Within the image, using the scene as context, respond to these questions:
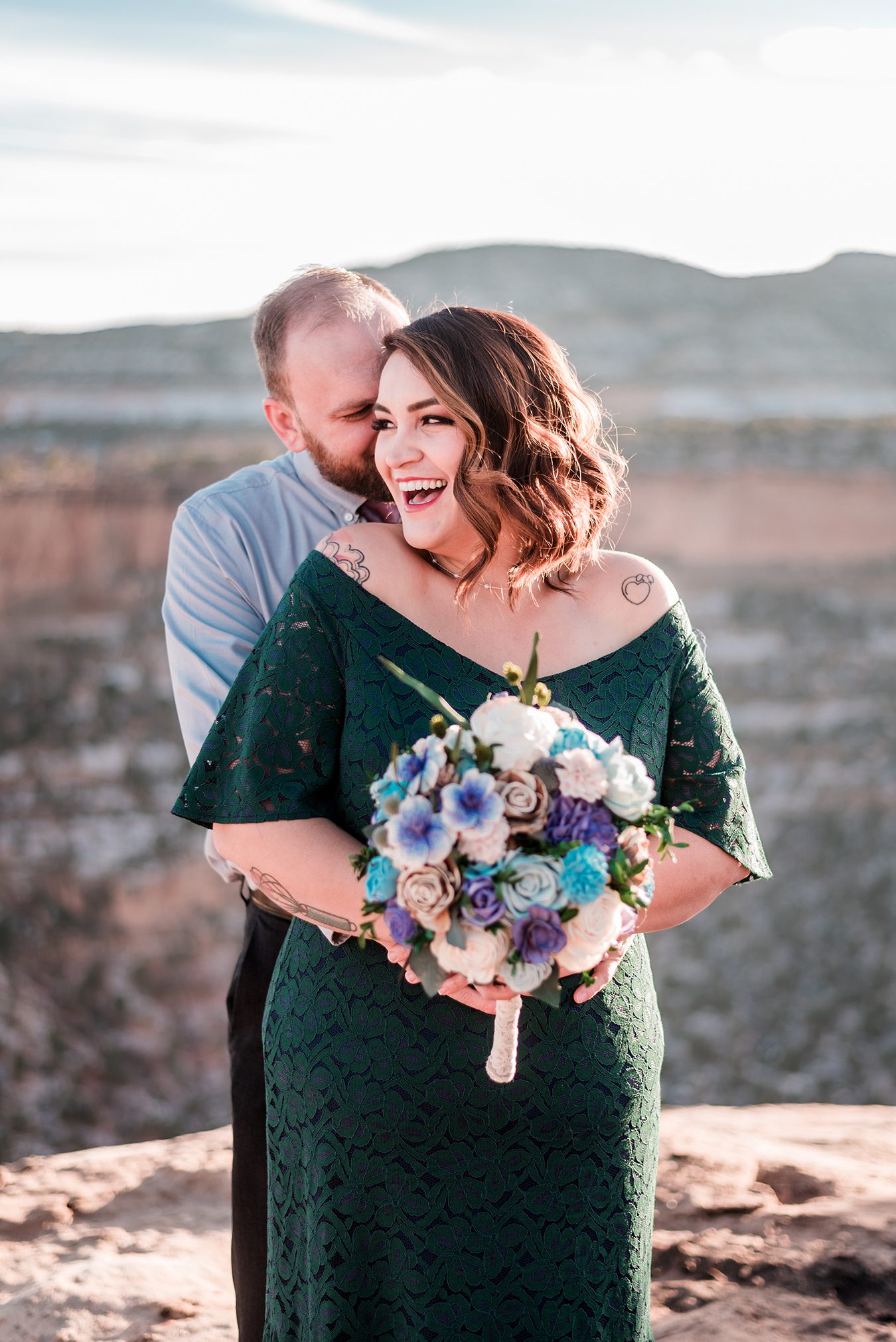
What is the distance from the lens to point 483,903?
4.87 ft

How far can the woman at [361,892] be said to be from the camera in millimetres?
1918

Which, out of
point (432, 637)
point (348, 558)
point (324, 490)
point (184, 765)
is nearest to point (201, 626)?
point (324, 490)

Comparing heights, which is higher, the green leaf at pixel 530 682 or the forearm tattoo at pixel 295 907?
the green leaf at pixel 530 682

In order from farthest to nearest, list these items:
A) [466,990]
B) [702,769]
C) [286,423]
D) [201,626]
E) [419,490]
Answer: [286,423]
[201,626]
[702,769]
[419,490]
[466,990]

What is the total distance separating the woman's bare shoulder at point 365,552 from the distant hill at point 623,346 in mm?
25335

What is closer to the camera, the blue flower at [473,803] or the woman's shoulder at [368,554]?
the blue flower at [473,803]

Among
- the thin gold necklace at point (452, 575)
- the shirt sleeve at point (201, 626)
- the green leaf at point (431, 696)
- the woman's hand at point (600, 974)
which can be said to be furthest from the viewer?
the shirt sleeve at point (201, 626)

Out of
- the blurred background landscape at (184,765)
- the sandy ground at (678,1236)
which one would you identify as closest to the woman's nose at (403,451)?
the sandy ground at (678,1236)

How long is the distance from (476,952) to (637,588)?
2.89 feet

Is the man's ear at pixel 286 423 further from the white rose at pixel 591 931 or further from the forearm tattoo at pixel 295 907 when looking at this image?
the white rose at pixel 591 931

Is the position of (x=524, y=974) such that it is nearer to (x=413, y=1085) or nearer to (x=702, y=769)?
(x=413, y=1085)

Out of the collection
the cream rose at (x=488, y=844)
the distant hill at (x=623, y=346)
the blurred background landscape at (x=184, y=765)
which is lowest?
the blurred background landscape at (x=184, y=765)

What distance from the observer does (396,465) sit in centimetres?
196

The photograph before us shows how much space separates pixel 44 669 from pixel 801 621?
458 inches
